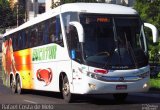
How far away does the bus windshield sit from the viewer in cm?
1687

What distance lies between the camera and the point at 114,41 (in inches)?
674

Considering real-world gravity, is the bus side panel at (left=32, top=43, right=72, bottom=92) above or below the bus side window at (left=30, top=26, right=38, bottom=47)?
below

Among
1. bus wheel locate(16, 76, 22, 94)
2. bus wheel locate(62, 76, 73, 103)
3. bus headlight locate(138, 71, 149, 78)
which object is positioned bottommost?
bus wheel locate(16, 76, 22, 94)

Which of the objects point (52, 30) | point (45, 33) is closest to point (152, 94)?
point (45, 33)

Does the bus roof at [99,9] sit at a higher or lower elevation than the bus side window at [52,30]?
higher

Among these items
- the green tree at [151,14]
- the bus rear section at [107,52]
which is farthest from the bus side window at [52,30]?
the green tree at [151,14]

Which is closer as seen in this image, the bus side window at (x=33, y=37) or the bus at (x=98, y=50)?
the bus at (x=98, y=50)

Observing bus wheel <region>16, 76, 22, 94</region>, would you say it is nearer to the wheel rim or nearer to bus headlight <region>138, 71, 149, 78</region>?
the wheel rim

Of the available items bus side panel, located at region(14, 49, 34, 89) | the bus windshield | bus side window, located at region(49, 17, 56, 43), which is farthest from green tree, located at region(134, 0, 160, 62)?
the bus windshield

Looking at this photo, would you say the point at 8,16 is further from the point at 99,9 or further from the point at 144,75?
the point at 144,75

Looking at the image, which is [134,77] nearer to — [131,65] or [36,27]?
[131,65]

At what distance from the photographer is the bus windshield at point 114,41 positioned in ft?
55.4

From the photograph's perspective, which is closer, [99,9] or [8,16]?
[99,9]

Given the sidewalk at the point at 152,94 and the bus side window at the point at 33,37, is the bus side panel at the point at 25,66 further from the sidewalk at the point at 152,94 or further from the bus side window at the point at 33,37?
the sidewalk at the point at 152,94
